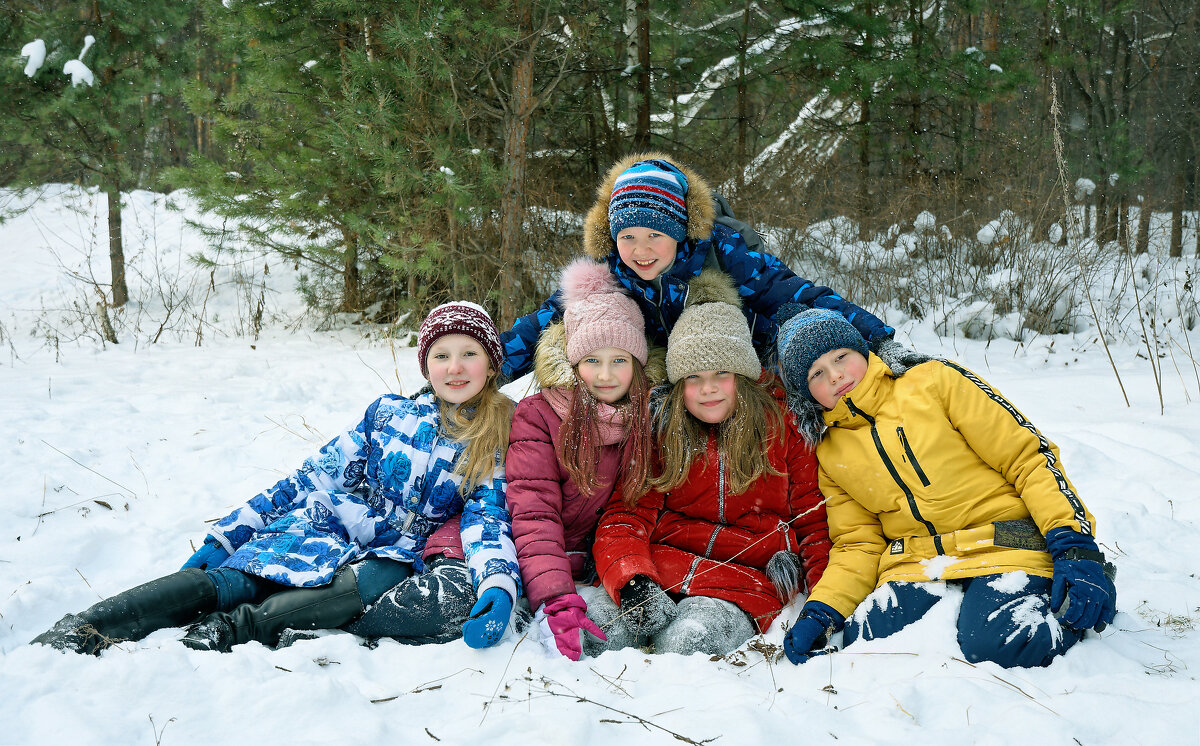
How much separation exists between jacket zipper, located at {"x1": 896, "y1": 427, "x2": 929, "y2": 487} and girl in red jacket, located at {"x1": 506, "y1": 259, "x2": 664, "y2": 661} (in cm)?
87

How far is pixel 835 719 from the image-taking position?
1.65 metres

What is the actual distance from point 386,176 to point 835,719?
5.23 metres

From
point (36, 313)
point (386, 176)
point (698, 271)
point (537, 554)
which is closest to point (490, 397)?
point (537, 554)

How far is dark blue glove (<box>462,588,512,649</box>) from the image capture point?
79.8 inches

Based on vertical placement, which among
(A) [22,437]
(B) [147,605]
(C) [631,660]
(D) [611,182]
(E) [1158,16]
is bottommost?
(C) [631,660]

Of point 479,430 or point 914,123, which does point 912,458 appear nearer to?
point 479,430

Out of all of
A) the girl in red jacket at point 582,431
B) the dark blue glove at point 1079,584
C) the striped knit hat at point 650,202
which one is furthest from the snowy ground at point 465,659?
the striped knit hat at point 650,202

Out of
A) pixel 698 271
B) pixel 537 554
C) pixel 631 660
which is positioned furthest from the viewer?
pixel 698 271

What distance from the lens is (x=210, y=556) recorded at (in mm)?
2332

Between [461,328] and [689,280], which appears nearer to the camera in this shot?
[461,328]

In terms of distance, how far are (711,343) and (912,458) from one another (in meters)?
0.78

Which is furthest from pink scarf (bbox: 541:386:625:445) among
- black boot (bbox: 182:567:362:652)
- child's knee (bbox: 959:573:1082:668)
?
child's knee (bbox: 959:573:1082:668)

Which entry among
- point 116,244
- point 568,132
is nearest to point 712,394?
point 568,132

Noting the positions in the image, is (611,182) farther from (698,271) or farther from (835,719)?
(835,719)
